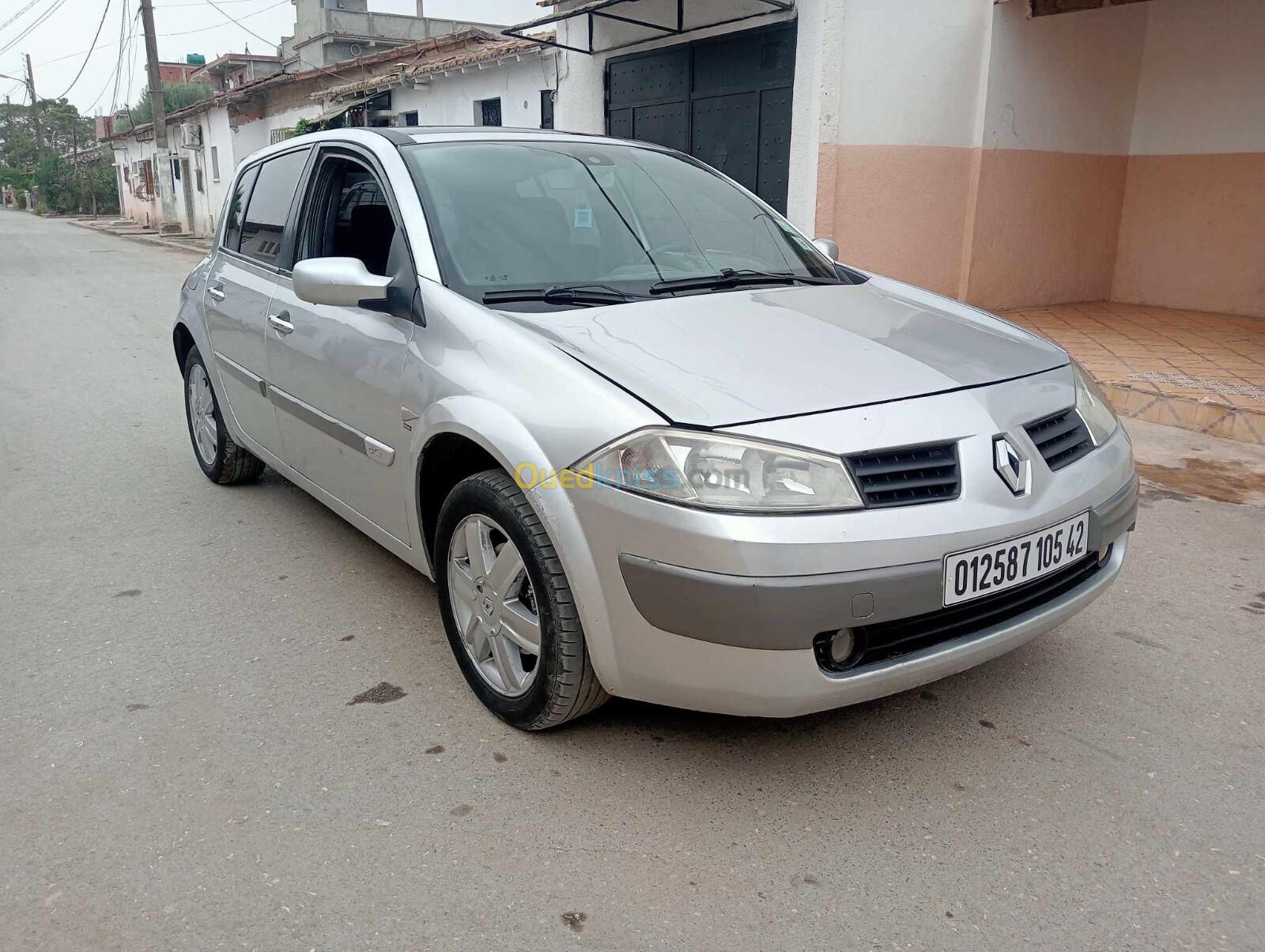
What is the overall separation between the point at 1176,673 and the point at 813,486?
163cm

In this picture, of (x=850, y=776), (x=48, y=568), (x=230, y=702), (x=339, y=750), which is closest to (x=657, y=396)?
(x=850, y=776)

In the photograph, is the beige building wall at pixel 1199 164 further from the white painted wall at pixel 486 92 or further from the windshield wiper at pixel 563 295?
the windshield wiper at pixel 563 295

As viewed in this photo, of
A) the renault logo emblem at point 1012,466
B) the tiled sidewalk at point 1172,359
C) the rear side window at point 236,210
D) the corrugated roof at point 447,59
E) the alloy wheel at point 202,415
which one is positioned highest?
the corrugated roof at point 447,59

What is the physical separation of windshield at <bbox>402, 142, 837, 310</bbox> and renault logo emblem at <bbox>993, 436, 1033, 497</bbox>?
3.76 ft

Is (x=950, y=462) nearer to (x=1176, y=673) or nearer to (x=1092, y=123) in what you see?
(x=1176, y=673)

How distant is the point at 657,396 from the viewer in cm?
234

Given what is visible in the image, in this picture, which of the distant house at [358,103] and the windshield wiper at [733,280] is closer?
the windshield wiper at [733,280]

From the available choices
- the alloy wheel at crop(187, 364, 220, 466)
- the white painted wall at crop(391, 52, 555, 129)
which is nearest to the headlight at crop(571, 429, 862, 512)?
the alloy wheel at crop(187, 364, 220, 466)

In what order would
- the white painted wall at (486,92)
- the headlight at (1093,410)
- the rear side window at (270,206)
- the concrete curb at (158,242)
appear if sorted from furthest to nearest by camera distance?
the concrete curb at (158,242) < the white painted wall at (486,92) < the rear side window at (270,206) < the headlight at (1093,410)

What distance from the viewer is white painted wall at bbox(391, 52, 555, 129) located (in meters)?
14.0

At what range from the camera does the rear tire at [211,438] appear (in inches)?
193

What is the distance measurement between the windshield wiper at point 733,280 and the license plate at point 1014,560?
124 centimetres

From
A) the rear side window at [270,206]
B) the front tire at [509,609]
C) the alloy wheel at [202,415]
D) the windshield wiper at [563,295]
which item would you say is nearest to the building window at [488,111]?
the alloy wheel at [202,415]

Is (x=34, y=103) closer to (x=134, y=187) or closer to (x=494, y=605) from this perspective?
(x=134, y=187)
